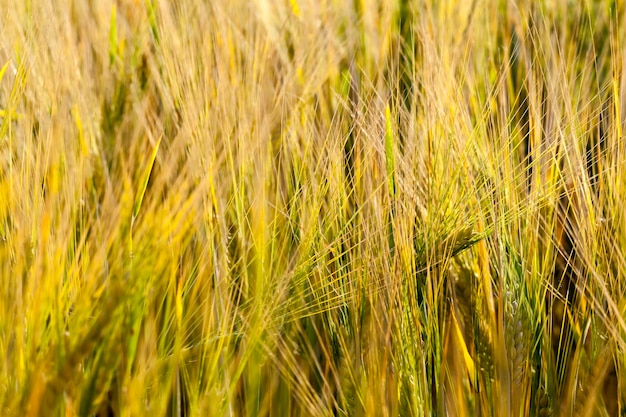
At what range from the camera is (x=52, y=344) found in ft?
2.08

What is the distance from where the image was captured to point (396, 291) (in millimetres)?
729

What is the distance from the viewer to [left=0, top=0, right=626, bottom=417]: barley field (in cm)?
67

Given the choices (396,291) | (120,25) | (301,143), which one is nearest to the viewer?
(396,291)

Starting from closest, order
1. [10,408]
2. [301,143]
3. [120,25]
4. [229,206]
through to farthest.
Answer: [10,408] → [229,206] → [301,143] → [120,25]

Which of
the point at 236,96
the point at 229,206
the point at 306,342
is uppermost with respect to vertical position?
the point at 236,96

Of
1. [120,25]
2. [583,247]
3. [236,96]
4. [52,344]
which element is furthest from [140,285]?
[120,25]

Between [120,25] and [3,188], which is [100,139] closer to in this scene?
[3,188]

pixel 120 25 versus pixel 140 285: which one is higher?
pixel 120 25

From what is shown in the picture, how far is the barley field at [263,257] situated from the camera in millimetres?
670

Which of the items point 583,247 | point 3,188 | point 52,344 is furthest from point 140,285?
point 583,247

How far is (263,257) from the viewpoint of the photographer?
75 centimetres

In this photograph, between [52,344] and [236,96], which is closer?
[52,344]

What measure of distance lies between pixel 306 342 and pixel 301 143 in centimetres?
28

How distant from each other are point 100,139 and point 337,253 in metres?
0.29
